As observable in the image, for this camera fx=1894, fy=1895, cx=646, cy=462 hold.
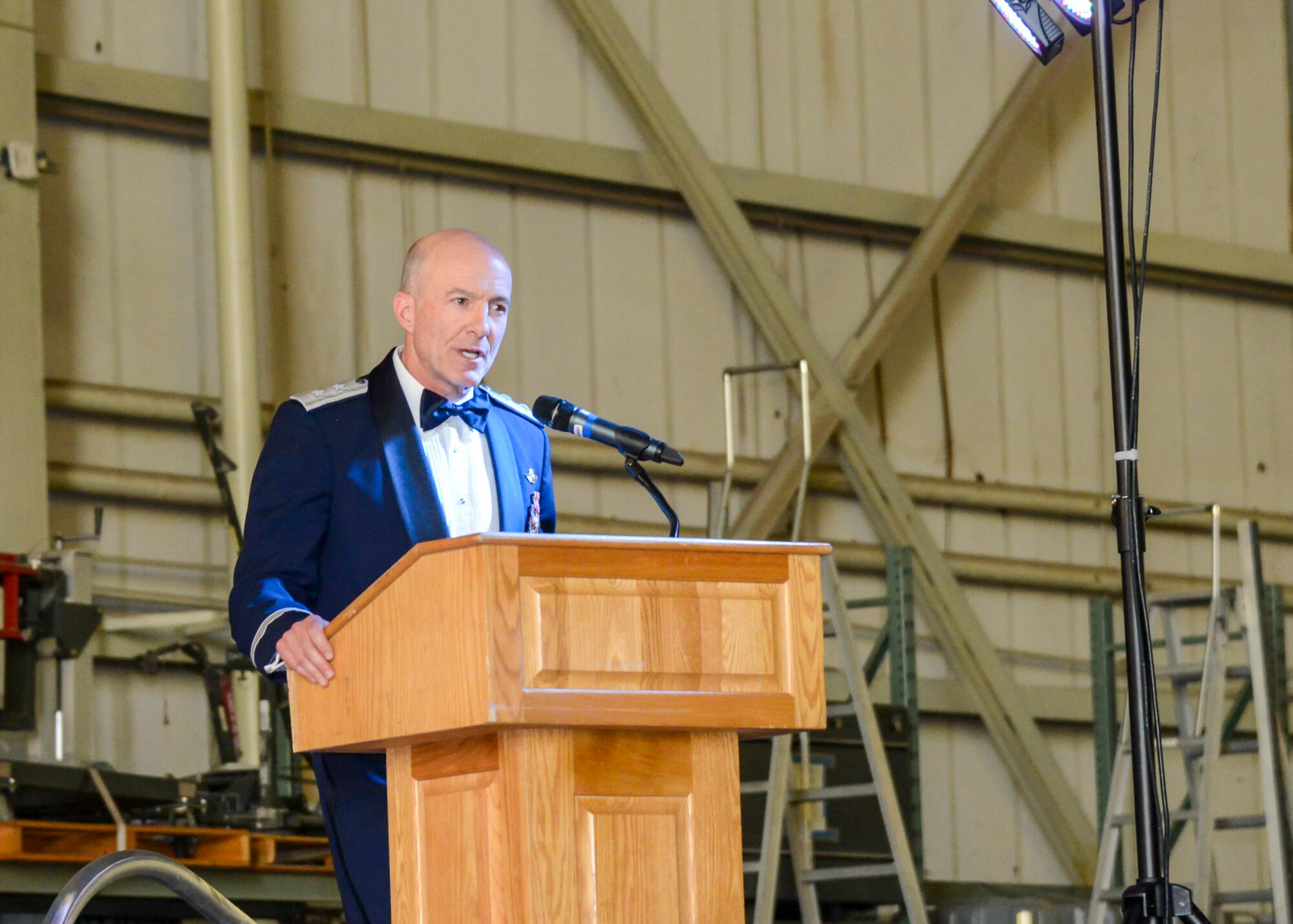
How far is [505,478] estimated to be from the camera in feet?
9.04

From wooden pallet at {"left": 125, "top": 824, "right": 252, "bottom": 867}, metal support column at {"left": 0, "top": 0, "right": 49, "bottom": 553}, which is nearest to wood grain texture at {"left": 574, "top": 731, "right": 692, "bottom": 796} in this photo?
wooden pallet at {"left": 125, "top": 824, "right": 252, "bottom": 867}

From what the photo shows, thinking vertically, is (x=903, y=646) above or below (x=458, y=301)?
below

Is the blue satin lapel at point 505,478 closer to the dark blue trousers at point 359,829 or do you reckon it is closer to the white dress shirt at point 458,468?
the white dress shirt at point 458,468

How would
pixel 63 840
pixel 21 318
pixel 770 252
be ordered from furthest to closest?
pixel 770 252
pixel 21 318
pixel 63 840

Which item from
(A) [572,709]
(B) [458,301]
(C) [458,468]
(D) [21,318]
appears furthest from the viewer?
(D) [21,318]

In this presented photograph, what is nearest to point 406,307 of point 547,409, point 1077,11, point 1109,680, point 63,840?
point 547,409

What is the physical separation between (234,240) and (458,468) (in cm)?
374

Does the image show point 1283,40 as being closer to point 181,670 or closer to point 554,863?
point 181,670

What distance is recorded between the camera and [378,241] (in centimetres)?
697

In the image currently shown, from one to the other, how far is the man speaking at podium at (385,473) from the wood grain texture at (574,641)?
1.23ft

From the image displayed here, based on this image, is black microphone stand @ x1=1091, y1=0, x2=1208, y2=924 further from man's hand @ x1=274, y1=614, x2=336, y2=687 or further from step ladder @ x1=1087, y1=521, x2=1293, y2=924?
step ladder @ x1=1087, y1=521, x2=1293, y2=924

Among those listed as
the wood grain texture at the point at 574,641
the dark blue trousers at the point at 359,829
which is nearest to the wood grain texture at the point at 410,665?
the wood grain texture at the point at 574,641

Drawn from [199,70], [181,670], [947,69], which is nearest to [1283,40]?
[947,69]

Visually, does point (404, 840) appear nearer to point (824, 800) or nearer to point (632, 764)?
point (632, 764)
